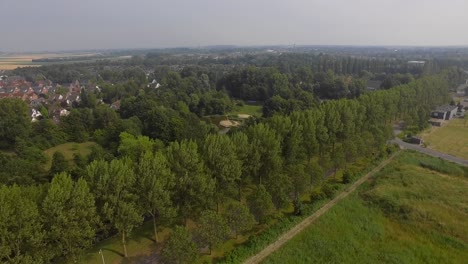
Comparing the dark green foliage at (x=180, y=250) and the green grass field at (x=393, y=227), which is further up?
the dark green foliage at (x=180, y=250)

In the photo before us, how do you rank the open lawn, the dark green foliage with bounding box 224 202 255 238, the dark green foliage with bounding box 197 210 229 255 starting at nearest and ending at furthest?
the dark green foliage with bounding box 197 210 229 255, the dark green foliage with bounding box 224 202 255 238, the open lawn

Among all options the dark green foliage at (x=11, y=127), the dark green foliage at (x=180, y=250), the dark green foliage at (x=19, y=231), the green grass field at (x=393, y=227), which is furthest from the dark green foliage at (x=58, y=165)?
the green grass field at (x=393, y=227)

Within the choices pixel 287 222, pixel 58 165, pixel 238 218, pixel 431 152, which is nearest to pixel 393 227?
pixel 287 222

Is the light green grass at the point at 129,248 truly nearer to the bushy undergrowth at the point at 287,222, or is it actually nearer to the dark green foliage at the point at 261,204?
the bushy undergrowth at the point at 287,222

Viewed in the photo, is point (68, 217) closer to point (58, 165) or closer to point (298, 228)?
point (298, 228)

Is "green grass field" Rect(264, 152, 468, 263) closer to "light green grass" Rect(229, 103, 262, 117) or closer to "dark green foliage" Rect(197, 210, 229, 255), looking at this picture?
"dark green foliage" Rect(197, 210, 229, 255)

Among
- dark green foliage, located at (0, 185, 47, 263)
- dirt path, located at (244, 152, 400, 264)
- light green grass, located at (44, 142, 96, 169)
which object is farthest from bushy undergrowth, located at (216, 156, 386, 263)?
light green grass, located at (44, 142, 96, 169)
